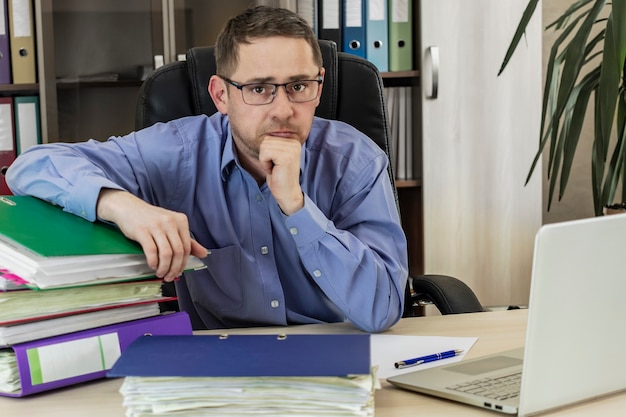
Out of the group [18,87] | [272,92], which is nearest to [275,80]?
[272,92]

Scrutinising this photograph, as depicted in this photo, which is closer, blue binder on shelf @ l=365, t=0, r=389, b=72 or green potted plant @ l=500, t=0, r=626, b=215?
green potted plant @ l=500, t=0, r=626, b=215

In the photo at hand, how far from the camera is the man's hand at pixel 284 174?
142 cm

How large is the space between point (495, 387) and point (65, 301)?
21.1 inches

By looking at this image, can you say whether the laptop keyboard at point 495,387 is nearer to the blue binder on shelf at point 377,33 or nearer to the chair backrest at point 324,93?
the chair backrest at point 324,93

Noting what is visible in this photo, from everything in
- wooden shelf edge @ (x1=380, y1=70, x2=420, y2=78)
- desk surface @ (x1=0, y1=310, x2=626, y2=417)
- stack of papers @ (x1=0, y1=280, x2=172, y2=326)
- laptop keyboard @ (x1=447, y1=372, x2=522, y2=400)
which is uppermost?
wooden shelf edge @ (x1=380, y1=70, x2=420, y2=78)

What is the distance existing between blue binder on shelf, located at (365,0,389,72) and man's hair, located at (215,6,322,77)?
1.38 metres

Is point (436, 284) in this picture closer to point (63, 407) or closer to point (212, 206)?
point (212, 206)

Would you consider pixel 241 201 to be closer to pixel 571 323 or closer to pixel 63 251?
pixel 63 251

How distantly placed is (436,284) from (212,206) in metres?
0.44

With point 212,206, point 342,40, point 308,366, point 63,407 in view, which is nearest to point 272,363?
point 308,366

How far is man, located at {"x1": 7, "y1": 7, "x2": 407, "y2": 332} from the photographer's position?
1433 millimetres

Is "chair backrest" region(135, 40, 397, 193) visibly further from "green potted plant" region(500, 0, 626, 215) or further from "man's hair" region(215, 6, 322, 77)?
"green potted plant" region(500, 0, 626, 215)

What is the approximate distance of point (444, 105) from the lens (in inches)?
118

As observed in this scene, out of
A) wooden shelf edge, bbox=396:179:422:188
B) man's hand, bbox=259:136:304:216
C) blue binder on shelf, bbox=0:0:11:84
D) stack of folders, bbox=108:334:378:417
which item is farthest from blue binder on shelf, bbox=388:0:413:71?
stack of folders, bbox=108:334:378:417
